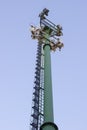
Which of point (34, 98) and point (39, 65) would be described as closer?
point (34, 98)

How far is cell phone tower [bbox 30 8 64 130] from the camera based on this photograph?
1852 cm

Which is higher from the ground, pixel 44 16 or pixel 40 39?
pixel 44 16

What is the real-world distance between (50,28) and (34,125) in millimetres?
10959

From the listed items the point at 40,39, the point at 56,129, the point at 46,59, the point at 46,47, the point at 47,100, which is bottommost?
the point at 56,129

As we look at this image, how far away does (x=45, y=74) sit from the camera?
2208 cm

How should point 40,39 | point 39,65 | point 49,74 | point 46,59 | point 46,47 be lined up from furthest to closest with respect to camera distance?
1. point 39,65
2. point 40,39
3. point 46,47
4. point 46,59
5. point 49,74

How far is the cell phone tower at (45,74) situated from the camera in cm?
Answer: 1852

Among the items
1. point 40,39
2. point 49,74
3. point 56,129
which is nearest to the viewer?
point 56,129

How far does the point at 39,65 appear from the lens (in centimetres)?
4050

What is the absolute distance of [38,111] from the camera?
3462 cm

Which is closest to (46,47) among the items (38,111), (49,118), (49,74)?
(49,74)

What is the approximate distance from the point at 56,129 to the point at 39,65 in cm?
2322

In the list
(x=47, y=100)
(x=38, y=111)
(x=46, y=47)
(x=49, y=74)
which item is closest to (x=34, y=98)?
(x=38, y=111)

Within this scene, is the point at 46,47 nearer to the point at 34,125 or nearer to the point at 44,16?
the point at 44,16
